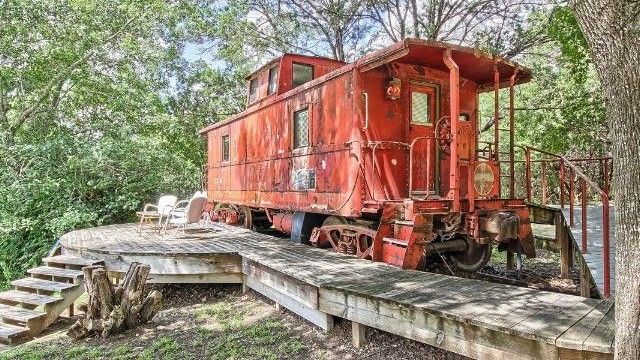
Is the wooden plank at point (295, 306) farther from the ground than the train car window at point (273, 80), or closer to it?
closer to it

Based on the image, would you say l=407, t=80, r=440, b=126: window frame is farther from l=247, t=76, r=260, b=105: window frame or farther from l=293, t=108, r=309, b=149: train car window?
l=247, t=76, r=260, b=105: window frame

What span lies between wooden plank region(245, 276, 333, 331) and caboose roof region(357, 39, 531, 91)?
312 centimetres

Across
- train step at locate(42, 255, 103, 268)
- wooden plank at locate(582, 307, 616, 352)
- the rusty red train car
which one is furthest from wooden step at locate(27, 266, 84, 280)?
wooden plank at locate(582, 307, 616, 352)

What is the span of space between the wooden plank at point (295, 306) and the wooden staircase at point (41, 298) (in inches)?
108

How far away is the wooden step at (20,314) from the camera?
6102mm

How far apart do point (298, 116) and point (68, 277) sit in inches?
177

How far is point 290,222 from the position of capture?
8266mm

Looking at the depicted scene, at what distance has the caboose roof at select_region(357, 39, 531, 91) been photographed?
5.30 meters

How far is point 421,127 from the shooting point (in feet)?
21.8

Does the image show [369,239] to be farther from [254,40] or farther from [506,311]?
[254,40]

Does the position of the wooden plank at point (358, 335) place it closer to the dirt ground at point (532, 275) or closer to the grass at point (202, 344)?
the grass at point (202, 344)

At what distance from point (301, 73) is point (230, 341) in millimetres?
5813

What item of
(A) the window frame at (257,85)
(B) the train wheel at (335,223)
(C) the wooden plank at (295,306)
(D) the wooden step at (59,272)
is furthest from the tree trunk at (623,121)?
(A) the window frame at (257,85)

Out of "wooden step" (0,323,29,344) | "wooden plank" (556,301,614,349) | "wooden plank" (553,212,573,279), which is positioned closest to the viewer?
"wooden plank" (556,301,614,349)
